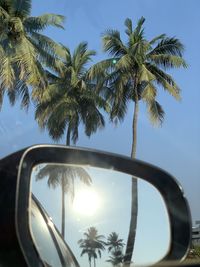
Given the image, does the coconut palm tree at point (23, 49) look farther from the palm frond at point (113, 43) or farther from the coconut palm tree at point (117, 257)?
the coconut palm tree at point (117, 257)

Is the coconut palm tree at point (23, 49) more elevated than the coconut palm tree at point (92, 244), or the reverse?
the coconut palm tree at point (23, 49)

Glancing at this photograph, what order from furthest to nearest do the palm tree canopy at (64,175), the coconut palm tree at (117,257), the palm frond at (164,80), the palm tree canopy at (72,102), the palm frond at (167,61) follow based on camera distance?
1. the palm tree canopy at (72,102)
2. the palm frond at (164,80)
3. the palm frond at (167,61)
4. the coconut palm tree at (117,257)
5. the palm tree canopy at (64,175)

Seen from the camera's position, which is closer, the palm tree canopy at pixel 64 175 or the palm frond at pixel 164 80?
the palm tree canopy at pixel 64 175

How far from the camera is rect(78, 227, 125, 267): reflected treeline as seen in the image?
1966mm

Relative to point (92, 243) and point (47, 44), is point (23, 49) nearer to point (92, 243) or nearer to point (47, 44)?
point (47, 44)

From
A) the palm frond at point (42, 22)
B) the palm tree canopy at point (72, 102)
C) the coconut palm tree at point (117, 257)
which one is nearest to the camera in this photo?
the coconut palm tree at point (117, 257)

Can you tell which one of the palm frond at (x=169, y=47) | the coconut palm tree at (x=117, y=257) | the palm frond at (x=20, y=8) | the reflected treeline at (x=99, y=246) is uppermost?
the palm frond at (x=20, y=8)

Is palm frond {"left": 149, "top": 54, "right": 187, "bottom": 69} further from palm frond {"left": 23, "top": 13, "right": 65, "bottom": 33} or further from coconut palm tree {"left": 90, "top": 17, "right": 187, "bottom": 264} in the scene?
palm frond {"left": 23, "top": 13, "right": 65, "bottom": 33}

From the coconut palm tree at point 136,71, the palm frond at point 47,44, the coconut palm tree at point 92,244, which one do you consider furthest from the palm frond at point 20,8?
the coconut palm tree at point 92,244

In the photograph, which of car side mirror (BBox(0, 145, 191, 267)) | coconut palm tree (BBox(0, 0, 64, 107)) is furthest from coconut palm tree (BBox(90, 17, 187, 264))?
car side mirror (BBox(0, 145, 191, 267))

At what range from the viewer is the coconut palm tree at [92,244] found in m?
1.96

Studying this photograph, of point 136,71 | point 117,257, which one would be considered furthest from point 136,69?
point 117,257

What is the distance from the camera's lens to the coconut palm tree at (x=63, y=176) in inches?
75.8

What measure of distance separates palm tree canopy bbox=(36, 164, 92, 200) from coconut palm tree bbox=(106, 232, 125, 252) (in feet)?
0.57
